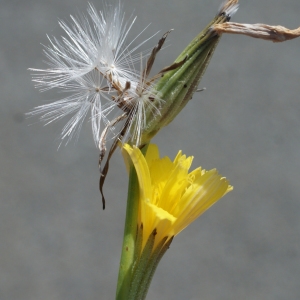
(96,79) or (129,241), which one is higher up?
(96,79)

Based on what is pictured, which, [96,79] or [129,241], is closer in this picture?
[129,241]

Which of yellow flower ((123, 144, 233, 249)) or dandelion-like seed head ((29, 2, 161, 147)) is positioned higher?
dandelion-like seed head ((29, 2, 161, 147))

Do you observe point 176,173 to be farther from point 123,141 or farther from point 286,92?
point 286,92

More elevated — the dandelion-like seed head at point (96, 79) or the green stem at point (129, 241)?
the dandelion-like seed head at point (96, 79)

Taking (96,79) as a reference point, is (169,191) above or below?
below

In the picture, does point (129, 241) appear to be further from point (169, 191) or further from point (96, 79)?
point (96, 79)

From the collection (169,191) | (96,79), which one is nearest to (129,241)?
(169,191)
